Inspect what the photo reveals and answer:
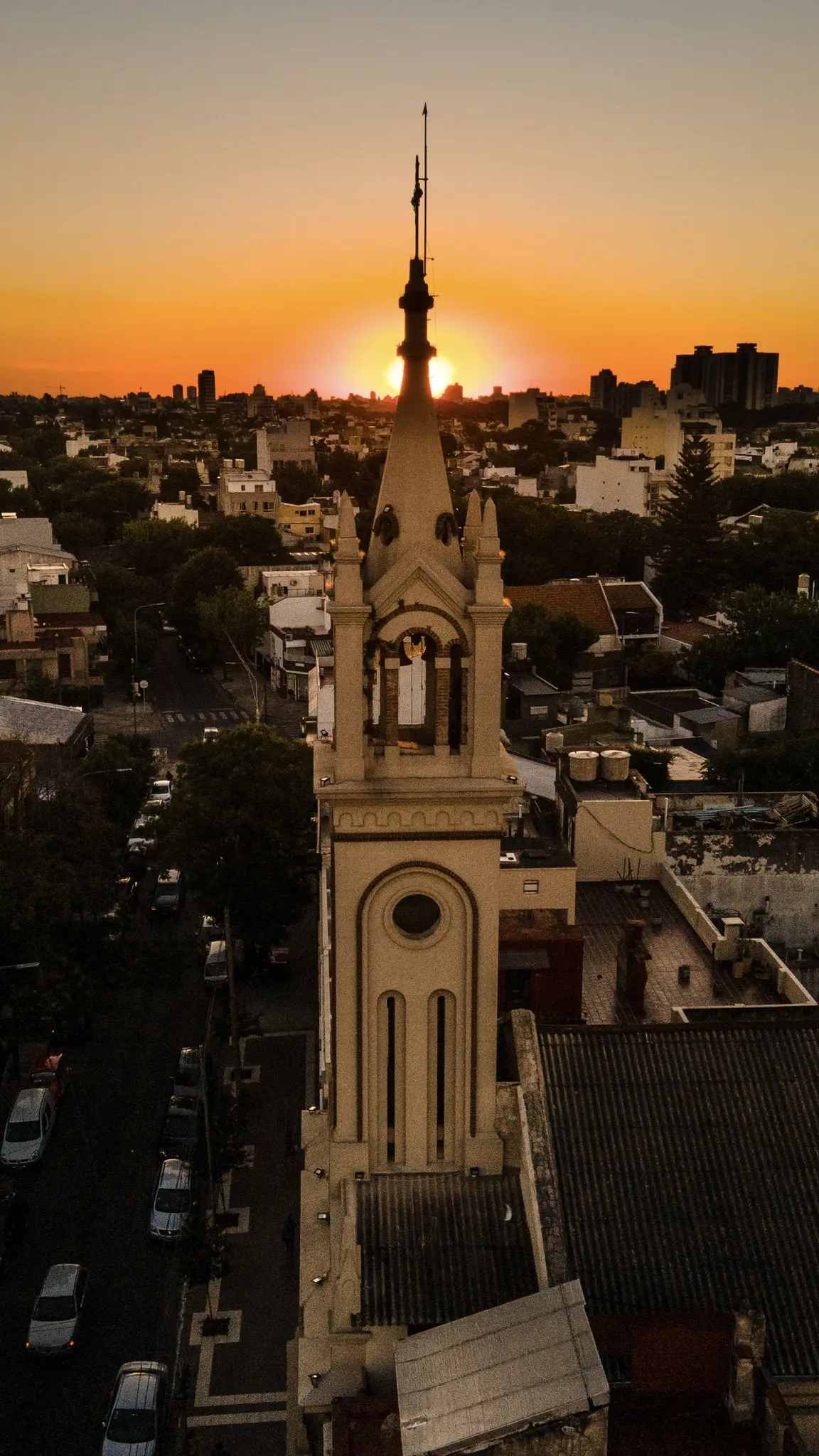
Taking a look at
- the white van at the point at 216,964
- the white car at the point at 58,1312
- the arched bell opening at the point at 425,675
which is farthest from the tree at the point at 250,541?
the arched bell opening at the point at 425,675

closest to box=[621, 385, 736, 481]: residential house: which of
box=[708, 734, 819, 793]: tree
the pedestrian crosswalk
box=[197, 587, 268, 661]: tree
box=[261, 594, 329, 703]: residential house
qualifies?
box=[261, 594, 329, 703]: residential house

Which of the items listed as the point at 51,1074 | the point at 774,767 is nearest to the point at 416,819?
the point at 51,1074

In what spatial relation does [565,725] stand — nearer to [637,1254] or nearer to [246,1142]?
[246,1142]

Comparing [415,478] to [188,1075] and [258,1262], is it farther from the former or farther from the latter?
[188,1075]

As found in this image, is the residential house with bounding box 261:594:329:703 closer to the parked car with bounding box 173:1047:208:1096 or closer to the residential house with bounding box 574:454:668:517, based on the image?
the residential house with bounding box 574:454:668:517

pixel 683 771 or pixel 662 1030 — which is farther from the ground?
pixel 662 1030

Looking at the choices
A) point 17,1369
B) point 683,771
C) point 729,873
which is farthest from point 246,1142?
point 683,771
